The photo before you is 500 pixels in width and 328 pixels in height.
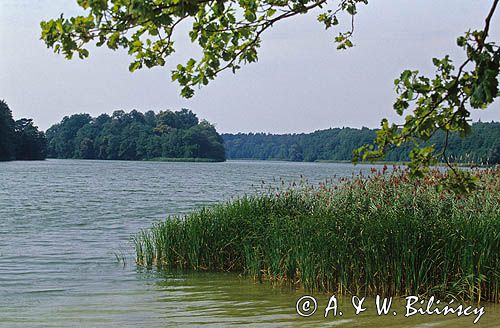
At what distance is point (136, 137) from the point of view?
127 metres

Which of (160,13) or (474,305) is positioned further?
(474,305)

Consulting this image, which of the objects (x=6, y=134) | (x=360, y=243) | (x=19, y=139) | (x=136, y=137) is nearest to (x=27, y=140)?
(x=19, y=139)

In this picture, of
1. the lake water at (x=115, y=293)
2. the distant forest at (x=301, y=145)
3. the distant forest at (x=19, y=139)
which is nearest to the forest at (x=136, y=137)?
the distant forest at (x=301, y=145)

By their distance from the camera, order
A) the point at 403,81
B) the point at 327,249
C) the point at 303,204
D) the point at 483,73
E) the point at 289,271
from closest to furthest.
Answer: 1. the point at 483,73
2. the point at 403,81
3. the point at 327,249
4. the point at 289,271
5. the point at 303,204

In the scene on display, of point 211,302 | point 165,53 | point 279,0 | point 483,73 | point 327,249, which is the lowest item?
point 211,302

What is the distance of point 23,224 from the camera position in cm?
2261

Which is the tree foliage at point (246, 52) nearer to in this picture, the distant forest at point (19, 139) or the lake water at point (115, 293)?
the lake water at point (115, 293)

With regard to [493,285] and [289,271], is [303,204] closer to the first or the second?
[289,271]

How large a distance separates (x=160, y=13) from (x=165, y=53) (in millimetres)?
1441

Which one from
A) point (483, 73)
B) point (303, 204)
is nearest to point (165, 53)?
point (483, 73)

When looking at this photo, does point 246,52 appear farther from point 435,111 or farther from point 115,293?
point 115,293

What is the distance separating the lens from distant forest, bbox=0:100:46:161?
9394 cm

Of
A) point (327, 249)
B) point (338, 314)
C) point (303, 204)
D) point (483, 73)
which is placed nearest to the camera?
point (483, 73)

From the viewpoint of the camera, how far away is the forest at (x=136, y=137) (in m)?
126
